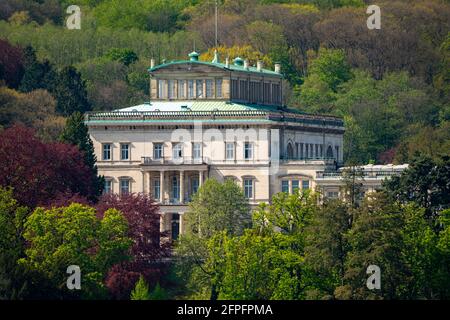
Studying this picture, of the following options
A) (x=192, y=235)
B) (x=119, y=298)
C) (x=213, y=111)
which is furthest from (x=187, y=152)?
(x=119, y=298)

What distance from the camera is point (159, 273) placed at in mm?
178750

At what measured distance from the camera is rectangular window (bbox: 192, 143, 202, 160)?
19900cm

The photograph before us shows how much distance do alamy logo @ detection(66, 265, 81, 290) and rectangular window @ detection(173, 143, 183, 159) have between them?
31.1 metres

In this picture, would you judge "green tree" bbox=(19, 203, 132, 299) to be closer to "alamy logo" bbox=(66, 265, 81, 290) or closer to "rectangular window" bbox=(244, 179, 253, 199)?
"alamy logo" bbox=(66, 265, 81, 290)

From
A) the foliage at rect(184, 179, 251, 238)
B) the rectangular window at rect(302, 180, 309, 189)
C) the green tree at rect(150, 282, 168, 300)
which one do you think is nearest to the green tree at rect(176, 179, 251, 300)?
the foliage at rect(184, 179, 251, 238)

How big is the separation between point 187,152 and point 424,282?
3430 cm

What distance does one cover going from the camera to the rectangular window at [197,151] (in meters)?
199

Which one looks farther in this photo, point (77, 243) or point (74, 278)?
point (77, 243)

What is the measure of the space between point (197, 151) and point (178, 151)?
4.18ft

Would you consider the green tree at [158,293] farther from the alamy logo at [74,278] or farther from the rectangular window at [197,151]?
→ the rectangular window at [197,151]

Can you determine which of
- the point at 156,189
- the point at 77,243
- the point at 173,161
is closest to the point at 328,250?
the point at 77,243

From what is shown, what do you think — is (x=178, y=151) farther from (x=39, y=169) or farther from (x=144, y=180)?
(x=39, y=169)

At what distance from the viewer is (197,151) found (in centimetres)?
19912

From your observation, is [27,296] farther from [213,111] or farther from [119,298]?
[213,111]
